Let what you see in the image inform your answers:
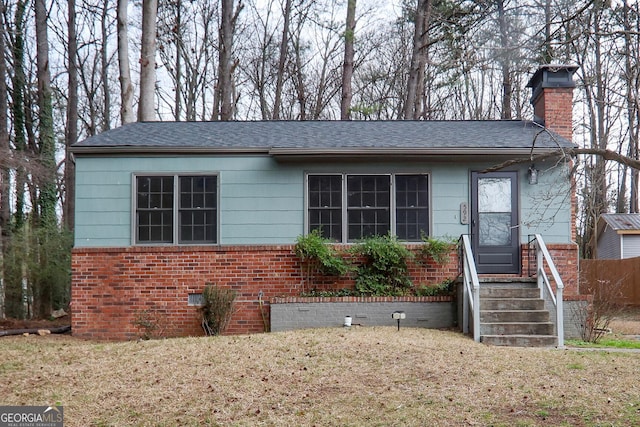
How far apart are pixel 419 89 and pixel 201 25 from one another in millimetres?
9658

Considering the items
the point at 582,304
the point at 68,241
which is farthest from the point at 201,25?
the point at 582,304

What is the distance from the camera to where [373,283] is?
1140 cm

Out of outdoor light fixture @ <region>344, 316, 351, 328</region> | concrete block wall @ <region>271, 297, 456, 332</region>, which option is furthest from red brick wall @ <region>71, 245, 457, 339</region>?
A: outdoor light fixture @ <region>344, 316, 351, 328</region>

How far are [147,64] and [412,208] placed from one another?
28.8 feet

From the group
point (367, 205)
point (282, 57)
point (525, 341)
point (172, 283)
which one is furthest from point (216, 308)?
point (282, 57)

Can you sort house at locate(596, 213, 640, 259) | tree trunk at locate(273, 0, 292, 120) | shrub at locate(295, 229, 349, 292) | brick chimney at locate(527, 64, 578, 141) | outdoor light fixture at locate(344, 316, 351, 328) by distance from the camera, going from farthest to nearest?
→ tree trunk at locate(273, 0, 292, 120)
house at locate(596, 213, 640, 259)
brick chimney at locate(527, 64, 578, 141)
shrub at locate(295, 229, 349, 292)
outdoor light fixture at locate(344, 316, 351, 328)

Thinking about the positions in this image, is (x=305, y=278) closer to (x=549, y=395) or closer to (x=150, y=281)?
(x=150, y=281)

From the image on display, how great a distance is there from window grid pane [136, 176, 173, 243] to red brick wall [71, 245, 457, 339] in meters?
0.26

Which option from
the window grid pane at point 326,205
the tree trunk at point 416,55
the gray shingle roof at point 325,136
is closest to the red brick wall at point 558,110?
the gray shingle roof at point 325,136

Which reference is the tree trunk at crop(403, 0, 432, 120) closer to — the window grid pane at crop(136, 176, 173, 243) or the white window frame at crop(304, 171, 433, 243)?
the white window frame at crop(304, 171, 433, 243)

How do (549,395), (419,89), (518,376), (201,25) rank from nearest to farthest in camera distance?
(549,395)
(518,376)
(419,89)
(201,25)

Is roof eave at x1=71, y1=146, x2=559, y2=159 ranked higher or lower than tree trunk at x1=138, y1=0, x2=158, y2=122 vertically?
lower

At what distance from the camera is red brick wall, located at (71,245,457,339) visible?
1138 cm

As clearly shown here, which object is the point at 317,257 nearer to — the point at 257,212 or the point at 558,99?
the point at 257,212
